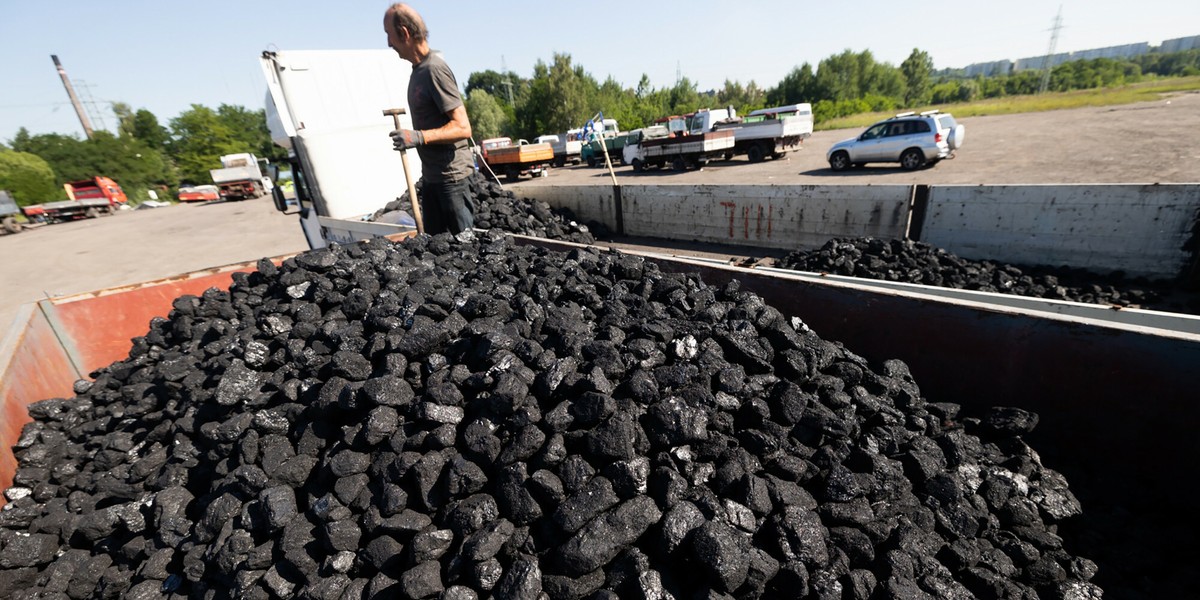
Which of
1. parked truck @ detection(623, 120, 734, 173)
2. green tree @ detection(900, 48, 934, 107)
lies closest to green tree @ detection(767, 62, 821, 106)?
green tree @ detection(900, 48, 934, 107)

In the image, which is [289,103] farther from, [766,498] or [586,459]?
[766,498]

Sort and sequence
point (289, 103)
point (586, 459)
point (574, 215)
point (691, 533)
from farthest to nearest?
point (574, 215)
point (289, 103)
point (586, 459)
point (691, 533)

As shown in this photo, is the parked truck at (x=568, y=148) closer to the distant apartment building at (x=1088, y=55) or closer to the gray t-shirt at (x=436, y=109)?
the gray t-shirt at (x=436, y=109)

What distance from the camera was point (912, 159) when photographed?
488 inches

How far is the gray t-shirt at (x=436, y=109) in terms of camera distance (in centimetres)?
359

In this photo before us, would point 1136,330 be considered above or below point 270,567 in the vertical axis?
above

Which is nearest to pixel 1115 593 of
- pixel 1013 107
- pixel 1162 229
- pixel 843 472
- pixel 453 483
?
pixel 843 472

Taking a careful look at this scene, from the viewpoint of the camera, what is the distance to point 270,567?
167 cm

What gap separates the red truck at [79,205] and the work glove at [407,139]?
3249 cm

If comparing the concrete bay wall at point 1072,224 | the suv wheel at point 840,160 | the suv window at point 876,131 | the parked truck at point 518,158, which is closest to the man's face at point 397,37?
the concrete bay wall at point 1072,224

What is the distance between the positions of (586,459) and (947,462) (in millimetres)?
1548

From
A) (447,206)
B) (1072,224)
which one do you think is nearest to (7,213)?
(447,206)

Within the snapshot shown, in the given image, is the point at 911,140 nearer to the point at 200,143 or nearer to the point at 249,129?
the point at 200,143

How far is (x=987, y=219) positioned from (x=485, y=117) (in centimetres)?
3713
